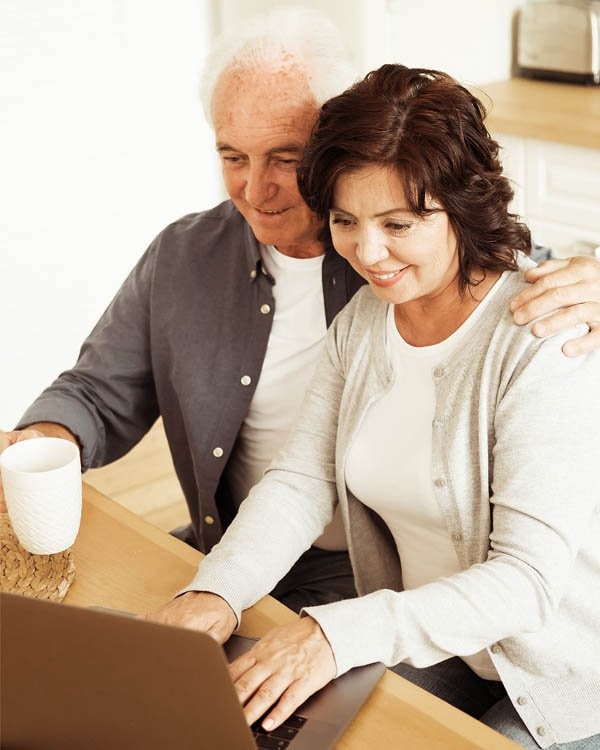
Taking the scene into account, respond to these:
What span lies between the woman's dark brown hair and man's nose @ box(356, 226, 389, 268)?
0.05 metres

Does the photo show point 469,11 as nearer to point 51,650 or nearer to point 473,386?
point 473,386

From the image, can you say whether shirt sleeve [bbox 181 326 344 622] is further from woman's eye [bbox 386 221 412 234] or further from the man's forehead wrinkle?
the man's forehead wrinkle

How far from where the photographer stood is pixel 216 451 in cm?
166

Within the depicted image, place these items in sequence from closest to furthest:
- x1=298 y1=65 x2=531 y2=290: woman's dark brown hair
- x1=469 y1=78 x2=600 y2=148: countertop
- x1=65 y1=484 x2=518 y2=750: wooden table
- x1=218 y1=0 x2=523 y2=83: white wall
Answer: x1=65 y1=484 x2=518 y2=750: wooden table, x1=298 y1=65 x2=531 y2=290: woman's dark brown hair, x1=469 y1=78 x2=600 y2=148: countertop, x1=218 y1=0 x2=523 y2=83: white wall

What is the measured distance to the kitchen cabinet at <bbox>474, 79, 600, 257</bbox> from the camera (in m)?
2.52

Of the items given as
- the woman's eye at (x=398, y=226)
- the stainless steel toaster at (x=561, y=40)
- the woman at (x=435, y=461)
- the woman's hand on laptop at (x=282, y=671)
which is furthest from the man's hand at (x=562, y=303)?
Result: the stainless steel toaster at (x=561, y=40)

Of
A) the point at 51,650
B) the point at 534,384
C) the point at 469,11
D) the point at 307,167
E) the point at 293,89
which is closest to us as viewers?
the point at 51,650

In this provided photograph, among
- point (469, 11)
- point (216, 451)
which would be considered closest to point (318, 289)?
point (216, 451)

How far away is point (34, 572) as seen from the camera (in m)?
1.22

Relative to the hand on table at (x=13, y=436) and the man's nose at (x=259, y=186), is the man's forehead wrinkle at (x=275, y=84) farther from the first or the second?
the hand on table at (x=13, y=436)

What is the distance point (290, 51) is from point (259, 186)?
191mm

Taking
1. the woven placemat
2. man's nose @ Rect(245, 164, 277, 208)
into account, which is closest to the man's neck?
man's nose @ Rect(245, 164, 277, 208)

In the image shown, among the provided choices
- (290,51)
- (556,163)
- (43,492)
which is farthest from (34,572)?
(556,163)

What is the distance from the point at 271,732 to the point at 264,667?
7 cm
